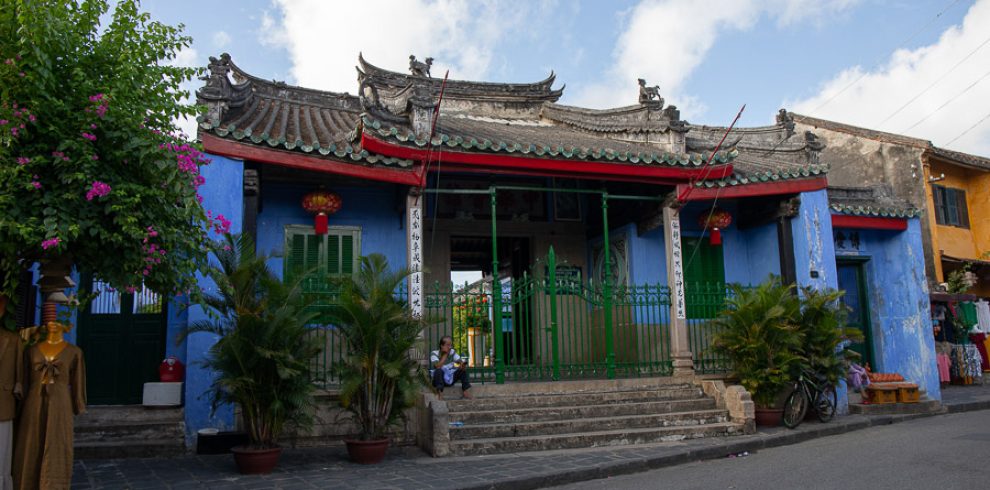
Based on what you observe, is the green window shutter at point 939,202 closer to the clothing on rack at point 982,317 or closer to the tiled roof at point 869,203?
the clothing on rack at point 982,317

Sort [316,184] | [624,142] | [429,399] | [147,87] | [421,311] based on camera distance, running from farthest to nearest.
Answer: [624,142], [316,184], [421,311], [429,399], [147,87]

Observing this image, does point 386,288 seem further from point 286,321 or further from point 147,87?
point 147,87

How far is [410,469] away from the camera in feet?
Result: 23.1

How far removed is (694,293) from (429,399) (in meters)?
4.70

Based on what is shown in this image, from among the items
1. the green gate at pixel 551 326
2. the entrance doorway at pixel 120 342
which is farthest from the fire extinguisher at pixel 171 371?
the green gate at pixel 551 326

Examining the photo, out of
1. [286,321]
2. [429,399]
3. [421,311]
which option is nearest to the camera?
[286,321]

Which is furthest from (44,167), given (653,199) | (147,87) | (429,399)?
(653,199)

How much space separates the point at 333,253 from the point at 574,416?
4.27 metres

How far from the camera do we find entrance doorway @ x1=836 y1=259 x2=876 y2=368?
1339 centimetres

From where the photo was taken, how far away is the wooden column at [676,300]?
33.8ft

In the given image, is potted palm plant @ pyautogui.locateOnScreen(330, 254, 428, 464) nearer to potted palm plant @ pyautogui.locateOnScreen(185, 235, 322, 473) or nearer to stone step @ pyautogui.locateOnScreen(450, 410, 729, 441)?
potted palm plant @ pyautogui.locateOnScreen(185, 235, 322, 473)

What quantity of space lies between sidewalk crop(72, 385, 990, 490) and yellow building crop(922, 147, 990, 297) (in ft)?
42.4

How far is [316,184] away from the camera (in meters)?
10.0

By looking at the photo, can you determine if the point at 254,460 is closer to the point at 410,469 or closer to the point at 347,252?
the point at 410,469
